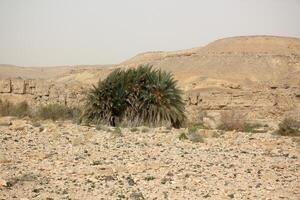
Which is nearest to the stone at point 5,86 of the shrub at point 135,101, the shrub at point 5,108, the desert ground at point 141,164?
the shrub at point 5,108

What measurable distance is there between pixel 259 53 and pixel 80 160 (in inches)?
2536

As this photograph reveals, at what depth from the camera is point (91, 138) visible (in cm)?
1276

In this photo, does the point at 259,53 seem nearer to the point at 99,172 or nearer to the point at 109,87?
the point at 109,87

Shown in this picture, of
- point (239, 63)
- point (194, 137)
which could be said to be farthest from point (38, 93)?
point (239, 63)

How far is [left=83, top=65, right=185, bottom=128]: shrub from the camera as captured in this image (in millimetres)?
16906

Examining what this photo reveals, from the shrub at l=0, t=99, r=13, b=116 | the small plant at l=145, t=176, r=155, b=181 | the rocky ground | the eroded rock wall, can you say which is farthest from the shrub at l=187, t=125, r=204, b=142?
the eroded rock wall

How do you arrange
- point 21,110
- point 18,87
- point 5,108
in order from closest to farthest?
1. point 5,108
2. point 21,110
3. point 18,87

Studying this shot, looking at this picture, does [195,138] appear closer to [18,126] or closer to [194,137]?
[194,137]

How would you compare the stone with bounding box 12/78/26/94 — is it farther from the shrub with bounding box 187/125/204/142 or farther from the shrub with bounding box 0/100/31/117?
the shrub with bounding box 187/125/204/142

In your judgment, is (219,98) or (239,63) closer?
(219,98)

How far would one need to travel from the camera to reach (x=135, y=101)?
55.5 ft

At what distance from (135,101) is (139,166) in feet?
25.2

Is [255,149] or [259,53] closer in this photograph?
[255,149]

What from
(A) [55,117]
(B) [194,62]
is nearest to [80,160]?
(A) [55,117]
